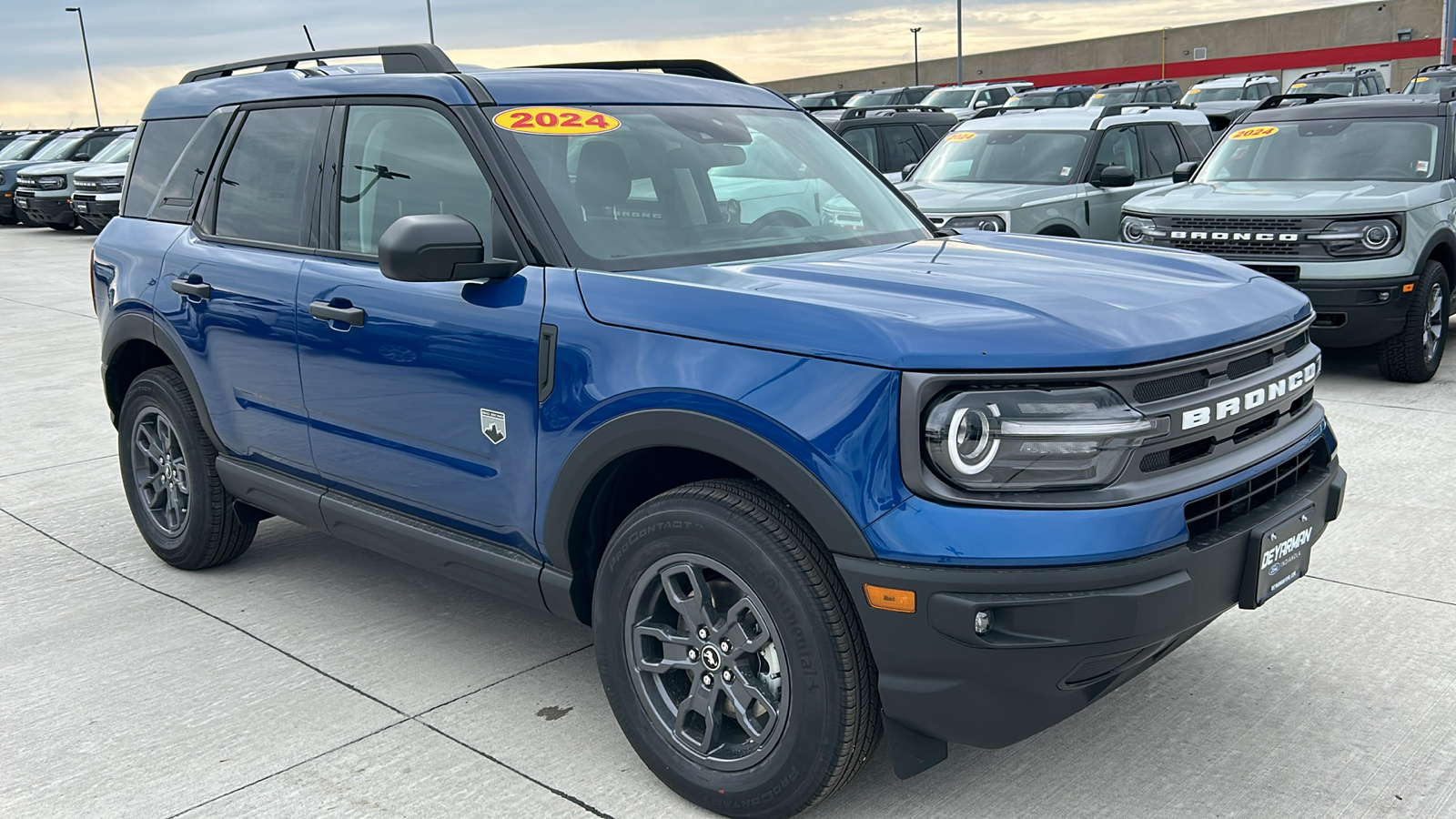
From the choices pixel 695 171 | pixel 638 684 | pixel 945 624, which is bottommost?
pixel 638 684

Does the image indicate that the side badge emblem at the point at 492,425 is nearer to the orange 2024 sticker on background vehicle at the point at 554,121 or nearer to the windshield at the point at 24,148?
the orange 2024 sticker on background vehicle at the point at 554,121

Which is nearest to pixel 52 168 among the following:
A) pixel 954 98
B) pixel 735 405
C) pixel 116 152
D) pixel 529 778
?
pixel 116 152

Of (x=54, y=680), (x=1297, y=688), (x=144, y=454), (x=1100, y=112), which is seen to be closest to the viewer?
(x=1297, y=688)

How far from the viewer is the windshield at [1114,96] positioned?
2775 cm

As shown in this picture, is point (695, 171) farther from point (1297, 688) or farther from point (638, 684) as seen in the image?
point (1297, 688)

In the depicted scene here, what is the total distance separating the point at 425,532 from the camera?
12.4 feet

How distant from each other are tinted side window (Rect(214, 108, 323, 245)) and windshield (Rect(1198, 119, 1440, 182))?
23.1 feet

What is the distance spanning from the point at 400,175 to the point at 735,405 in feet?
5.49

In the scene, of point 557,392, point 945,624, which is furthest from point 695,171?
point 945,624

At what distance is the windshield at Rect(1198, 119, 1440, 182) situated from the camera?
8625 millimetres

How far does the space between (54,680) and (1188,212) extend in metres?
7.05

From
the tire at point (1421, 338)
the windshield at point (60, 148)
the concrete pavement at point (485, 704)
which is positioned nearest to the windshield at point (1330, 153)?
the tire at point (1421, 338)

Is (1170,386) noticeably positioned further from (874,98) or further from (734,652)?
(874,98)

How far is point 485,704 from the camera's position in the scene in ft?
12.5
